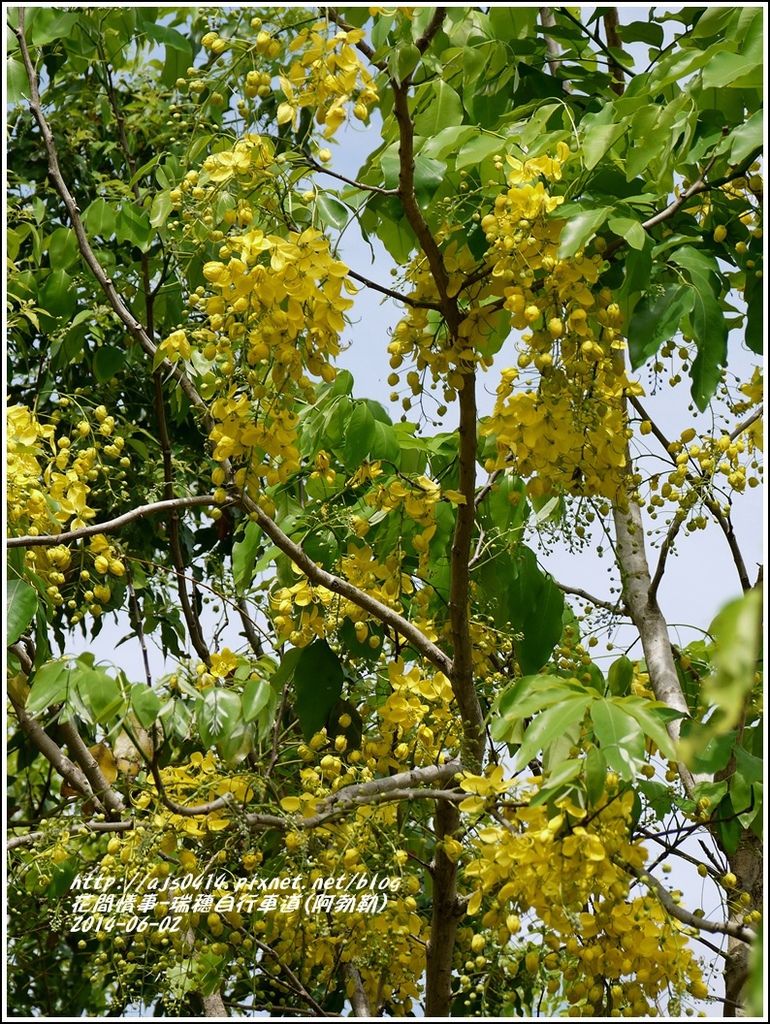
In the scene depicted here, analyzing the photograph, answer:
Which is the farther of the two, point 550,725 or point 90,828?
point 90,828

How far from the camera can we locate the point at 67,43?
2.93 meters

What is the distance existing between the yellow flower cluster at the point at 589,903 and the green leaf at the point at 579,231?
2.29 feet

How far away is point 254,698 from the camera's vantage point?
1799 mm

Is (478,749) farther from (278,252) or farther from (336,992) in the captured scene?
(336,992)

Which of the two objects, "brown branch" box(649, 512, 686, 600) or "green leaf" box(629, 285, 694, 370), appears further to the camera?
"brown branch" box(649, 512, 686, 600)

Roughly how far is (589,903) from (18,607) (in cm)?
98

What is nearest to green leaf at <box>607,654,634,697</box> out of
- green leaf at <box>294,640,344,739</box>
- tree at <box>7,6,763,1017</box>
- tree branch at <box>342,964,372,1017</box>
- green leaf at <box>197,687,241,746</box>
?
tree at <box>7,6,763,1017</box>

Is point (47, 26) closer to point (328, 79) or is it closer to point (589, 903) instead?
point (328, 79)

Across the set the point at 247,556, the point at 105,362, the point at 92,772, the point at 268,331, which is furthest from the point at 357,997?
the point at 105,362

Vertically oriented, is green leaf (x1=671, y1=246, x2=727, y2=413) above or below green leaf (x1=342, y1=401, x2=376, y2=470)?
below

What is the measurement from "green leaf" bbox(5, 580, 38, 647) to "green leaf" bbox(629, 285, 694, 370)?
1005 millimetres

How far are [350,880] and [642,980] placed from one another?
46 centimetres

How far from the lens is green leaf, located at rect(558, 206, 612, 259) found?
1.54 meters

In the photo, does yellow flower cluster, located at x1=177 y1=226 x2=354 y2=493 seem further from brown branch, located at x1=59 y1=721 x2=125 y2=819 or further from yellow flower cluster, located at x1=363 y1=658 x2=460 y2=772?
brown branch, located at x1=59 y1=721 x2=125 y2=819
